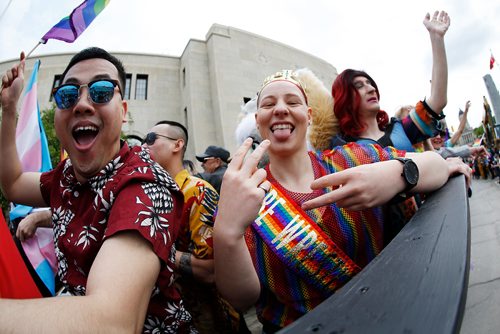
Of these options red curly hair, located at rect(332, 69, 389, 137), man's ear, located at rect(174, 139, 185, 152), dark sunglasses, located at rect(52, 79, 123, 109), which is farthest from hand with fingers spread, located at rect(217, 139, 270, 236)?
man's ear, located at rect(174, 139, 185, 152)

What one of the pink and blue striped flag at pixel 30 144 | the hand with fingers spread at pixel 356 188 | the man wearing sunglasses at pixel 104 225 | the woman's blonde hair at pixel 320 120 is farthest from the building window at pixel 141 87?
the hand with fingers spread at pixel 356 188

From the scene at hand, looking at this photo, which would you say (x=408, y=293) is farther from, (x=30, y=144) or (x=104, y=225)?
(x=30, y=144)

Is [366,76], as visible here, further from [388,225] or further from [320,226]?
[320,226]

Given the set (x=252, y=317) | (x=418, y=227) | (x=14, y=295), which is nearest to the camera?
(x=418, y=227)

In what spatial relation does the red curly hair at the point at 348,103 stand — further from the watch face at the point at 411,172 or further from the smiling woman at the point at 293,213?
the watch face at the point at 411,172

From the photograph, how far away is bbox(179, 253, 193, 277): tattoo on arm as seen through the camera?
71.2 inches

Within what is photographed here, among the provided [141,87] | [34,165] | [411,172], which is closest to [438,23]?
[411,172]

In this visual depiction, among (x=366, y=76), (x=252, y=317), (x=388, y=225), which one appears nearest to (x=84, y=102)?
(x=388, y=225)

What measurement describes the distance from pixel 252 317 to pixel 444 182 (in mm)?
2310

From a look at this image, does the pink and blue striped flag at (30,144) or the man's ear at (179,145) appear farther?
the man's ear at (179,145)

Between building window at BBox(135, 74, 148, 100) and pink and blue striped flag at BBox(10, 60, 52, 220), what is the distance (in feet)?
57.5

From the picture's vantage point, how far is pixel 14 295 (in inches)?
47.1

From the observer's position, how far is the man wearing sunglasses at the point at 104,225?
697 mm

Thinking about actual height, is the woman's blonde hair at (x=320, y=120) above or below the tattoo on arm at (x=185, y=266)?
above
